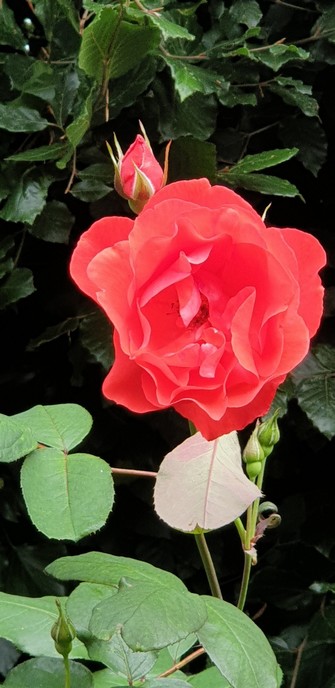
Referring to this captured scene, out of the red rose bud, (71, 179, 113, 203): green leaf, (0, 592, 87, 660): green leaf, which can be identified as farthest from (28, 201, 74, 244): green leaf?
→ (0, 592, 87, 660): green leaf

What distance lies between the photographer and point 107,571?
0.44 metres

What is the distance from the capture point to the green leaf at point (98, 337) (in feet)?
2.84

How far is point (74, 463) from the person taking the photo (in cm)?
48

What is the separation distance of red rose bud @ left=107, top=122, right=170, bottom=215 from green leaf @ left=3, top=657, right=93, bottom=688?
0.29 meters

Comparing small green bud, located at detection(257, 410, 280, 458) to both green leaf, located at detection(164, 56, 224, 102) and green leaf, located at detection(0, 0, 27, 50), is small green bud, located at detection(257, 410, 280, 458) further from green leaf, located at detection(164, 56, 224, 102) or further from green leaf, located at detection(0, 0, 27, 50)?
green leaf, located at detection(0, 0, 27, 50)

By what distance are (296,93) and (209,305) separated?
532mm

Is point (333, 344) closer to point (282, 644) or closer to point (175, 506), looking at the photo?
point (282, 644)

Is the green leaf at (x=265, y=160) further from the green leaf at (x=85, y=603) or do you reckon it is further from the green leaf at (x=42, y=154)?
the green leaf at (x=85, y=603)

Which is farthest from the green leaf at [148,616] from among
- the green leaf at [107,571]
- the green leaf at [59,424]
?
the green leaf at [59,424]

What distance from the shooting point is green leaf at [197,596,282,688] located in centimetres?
39

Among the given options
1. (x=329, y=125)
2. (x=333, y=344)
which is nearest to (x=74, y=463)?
(x=333, y=344)

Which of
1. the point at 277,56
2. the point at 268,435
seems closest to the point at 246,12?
the point at 277,56

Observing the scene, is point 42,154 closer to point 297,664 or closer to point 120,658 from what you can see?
point 120,658

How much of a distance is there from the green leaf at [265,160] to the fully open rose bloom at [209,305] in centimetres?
31
